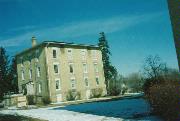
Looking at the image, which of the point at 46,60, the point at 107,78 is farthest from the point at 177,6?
the point at 107,78

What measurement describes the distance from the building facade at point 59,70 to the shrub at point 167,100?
31304 mm

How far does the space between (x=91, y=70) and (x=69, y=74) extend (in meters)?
5.73

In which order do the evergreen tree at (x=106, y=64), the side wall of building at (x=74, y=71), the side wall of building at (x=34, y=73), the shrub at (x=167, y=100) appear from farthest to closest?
the evergreen tree at (x=106, y=64)
the side wall of building at (x=34, y=73)
the side wall of building at (x=74, y=71)
the shrub at (x=167, y=100)

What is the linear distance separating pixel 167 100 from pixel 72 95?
3491cm

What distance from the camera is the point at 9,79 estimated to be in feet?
52.2

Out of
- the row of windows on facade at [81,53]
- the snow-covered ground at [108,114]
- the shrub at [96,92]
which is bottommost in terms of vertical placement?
the snow-covered ground at [108,114]

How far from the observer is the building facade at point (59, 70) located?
42531 millimetres

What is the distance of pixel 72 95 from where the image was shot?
44.6 meters

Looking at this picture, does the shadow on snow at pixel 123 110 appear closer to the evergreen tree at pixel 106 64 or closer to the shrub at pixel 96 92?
the shrub at pixel 96 92

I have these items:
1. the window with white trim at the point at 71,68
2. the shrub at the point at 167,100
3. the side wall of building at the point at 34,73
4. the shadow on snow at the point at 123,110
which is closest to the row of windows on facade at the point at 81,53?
the window with white trim at the point at 71,68

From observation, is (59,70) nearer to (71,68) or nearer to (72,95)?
(71,68)

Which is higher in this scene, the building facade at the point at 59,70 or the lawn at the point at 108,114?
the building facade at the point at 59,70

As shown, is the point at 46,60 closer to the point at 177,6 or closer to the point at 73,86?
the point at 73,86

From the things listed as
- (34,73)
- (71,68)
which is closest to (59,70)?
(71,68)
